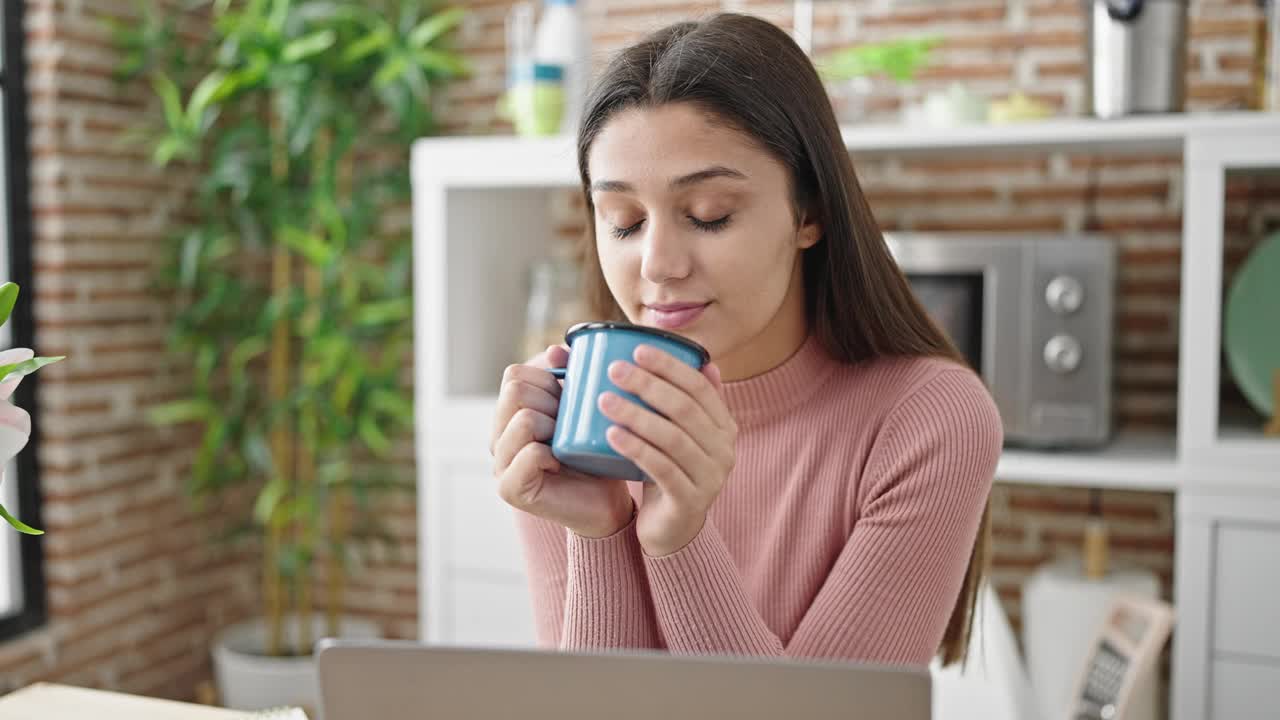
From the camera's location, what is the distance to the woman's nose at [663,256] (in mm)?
1061

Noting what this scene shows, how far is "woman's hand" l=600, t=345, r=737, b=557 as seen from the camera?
0.86 m

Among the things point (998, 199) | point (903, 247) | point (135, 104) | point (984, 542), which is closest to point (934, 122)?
point (903, 247)

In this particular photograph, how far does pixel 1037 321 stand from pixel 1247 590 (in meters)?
0.56

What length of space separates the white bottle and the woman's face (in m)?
1.51

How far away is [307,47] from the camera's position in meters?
2.64

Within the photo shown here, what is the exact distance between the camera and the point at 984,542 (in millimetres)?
1333

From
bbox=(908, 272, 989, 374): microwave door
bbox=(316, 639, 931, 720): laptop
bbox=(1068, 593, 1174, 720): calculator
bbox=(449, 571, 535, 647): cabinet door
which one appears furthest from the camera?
bbox=(449, 571, 535, 647): cabinet door

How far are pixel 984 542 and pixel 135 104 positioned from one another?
92.0 inches

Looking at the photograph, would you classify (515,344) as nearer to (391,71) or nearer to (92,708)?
(391,71)

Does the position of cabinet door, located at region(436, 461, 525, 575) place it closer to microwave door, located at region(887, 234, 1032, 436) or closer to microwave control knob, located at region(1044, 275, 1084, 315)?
microwave door, located at region(887, 234, 1032, 436)

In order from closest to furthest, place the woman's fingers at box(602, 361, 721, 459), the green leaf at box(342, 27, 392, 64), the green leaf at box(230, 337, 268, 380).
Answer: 1. the woman's fingers at box(602, 361, 721, 459)
2. the green leaf at box(342, 27, 392, 64)
3. the green leaf at box(230, 337, 268, 380)

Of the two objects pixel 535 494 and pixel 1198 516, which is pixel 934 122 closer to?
pixel 1198 516

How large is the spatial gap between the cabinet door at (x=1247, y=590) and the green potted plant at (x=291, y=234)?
1722 mm

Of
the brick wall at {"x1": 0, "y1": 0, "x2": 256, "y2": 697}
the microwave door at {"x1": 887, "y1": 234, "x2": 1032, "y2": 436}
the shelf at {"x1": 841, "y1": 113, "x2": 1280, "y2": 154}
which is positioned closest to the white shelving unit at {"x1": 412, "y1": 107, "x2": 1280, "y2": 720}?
the shelf at {"x1": 841, "y1": 113, "x2": 1280, "y2": 154}
